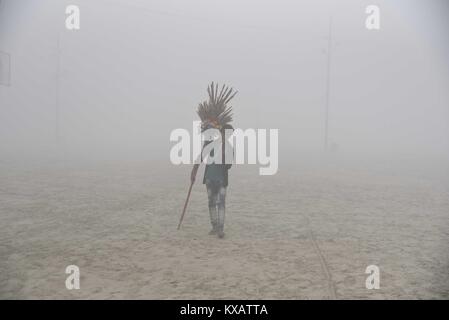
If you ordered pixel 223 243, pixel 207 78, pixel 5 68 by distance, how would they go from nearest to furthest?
pixel 223 243 → pixel 5 68 → pixel 207 78

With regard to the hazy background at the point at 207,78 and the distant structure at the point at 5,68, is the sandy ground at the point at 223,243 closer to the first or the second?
the distant structure at the point at 5,68

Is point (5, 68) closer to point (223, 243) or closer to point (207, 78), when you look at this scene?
point (223, 243)

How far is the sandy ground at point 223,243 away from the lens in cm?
439

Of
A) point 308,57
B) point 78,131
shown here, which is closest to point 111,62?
point 78,131

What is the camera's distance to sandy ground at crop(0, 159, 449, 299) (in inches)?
173

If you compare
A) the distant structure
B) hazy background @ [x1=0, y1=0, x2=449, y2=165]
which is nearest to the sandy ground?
the distant structure

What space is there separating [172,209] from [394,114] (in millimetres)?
80625

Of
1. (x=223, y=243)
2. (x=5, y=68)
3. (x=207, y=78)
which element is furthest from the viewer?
(x=207, y=78)

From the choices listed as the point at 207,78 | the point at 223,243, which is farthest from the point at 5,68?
the point at 207,78

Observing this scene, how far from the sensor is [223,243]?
6262 millimetres

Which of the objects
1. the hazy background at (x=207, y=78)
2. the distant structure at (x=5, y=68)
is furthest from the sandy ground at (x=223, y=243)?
the hazy background at (x=207, y=78)

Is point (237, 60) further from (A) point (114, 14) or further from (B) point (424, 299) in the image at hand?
(B) point (424, 299)

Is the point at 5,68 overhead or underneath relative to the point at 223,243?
overhead

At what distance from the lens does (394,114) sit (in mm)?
81062
